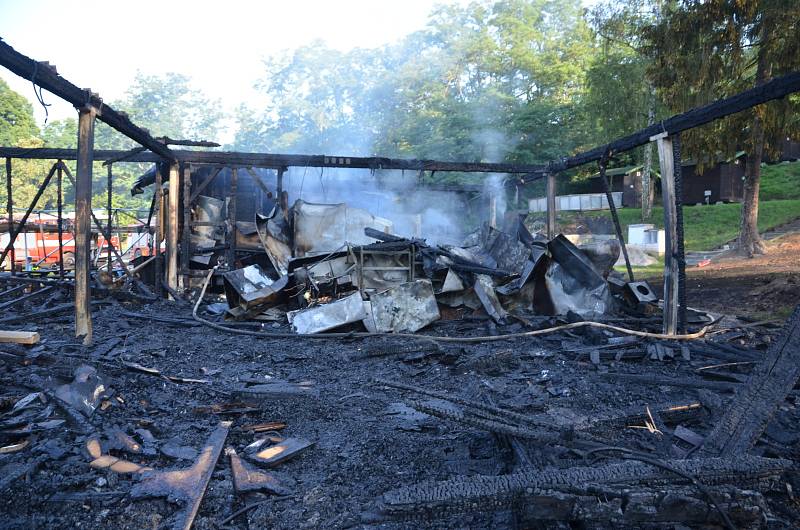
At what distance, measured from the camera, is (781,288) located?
33.4ft

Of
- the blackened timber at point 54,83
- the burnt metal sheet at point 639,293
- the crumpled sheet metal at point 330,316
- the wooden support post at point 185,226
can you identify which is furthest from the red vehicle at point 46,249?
the burnt metal sheet at point 639,293

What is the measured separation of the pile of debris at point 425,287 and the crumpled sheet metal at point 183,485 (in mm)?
5248

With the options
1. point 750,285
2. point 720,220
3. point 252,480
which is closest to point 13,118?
point 252,480

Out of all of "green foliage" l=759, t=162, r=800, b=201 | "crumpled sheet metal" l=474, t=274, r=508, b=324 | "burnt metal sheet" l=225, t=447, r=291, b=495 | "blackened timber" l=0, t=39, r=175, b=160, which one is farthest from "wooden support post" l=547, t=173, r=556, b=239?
"green foliage" l=759, t=162, r=800, b=201

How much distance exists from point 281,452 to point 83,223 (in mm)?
5144

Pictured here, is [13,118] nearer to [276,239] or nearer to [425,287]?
[276,239]

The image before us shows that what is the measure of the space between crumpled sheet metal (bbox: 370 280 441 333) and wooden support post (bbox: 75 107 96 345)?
4.52m

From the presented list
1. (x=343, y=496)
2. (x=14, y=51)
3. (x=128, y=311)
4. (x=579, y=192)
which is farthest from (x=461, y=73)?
(x=343, y=496)

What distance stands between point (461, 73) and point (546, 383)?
37.1 metres

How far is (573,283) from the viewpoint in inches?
384

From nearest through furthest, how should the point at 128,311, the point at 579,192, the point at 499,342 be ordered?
1. the point at 499,342
2. the point at 128,311
3. the point at 579,192

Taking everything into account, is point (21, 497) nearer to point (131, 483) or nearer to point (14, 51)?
point (131, 483)

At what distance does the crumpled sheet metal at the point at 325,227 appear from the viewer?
1243 centimetres

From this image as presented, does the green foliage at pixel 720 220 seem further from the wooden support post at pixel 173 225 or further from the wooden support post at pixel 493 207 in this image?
the wooden support post at pixel 173 225
